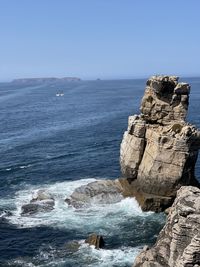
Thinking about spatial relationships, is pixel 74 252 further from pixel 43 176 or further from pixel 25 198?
pixel 43 176

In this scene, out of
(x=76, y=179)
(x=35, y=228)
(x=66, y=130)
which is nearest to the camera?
(x=35, y=228)

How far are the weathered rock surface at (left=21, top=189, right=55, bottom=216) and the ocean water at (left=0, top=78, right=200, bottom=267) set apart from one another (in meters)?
0.94

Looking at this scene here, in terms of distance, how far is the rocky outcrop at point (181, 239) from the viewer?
2780 centimetres

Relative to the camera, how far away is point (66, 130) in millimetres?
117375

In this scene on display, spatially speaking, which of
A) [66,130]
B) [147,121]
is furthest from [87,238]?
[66,130]

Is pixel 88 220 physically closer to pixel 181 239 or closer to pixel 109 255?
pixel 109 255

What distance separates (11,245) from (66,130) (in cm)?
6634

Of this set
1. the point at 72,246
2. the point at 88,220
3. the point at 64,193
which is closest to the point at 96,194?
the point at 64,193

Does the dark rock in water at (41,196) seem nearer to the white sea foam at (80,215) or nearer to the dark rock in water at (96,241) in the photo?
the white sea foam at (80,215)

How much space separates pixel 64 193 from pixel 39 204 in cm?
560

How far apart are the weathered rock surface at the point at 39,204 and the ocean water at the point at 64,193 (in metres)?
0.94

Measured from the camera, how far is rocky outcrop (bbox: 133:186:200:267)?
91.2 ft

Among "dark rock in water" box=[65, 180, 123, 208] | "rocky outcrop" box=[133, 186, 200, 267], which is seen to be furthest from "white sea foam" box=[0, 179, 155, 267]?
"rocky outcrop" box=[133, 186, 200, 267]

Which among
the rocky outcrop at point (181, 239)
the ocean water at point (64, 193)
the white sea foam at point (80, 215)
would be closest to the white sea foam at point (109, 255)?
the ocean water at point (64, 193)
